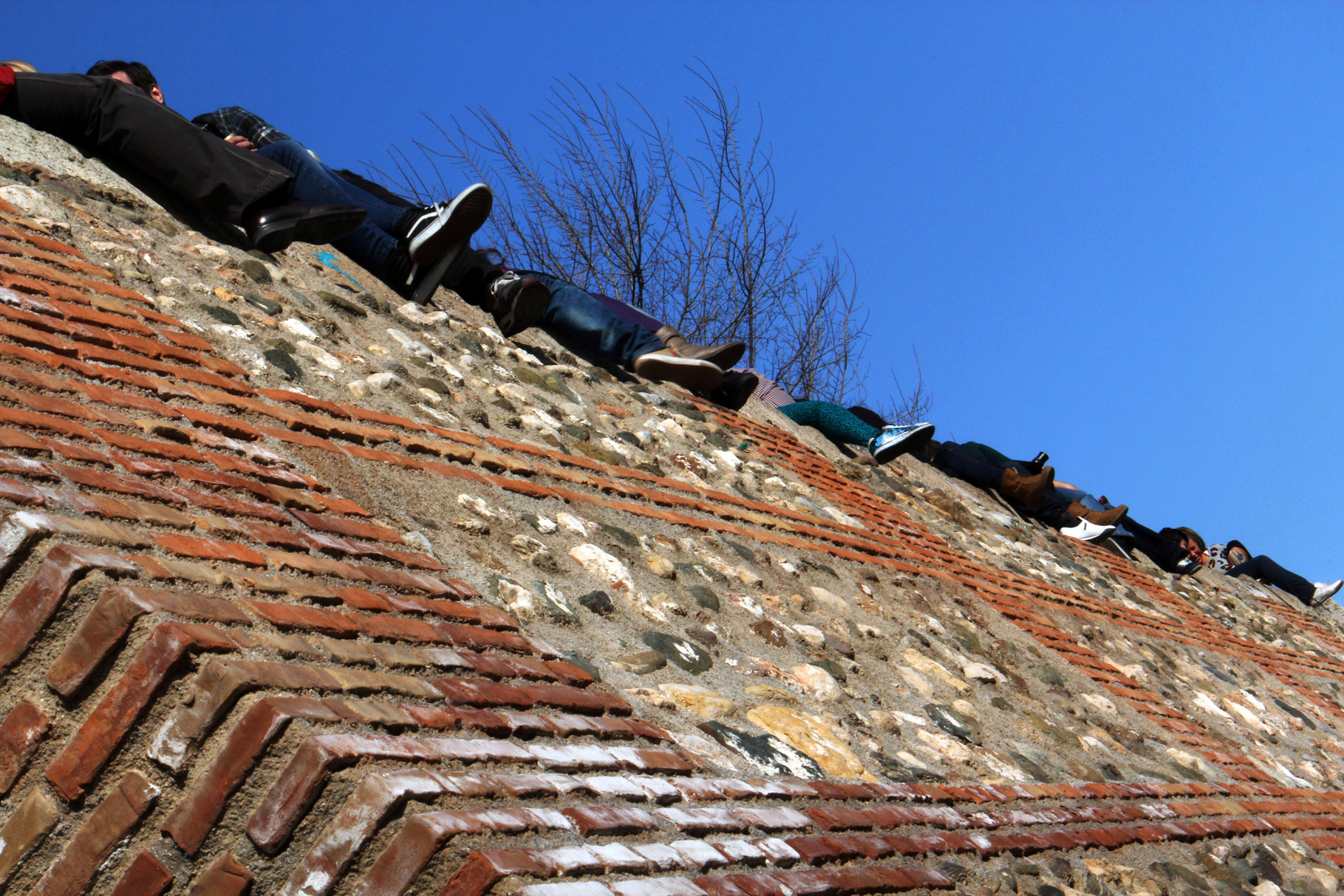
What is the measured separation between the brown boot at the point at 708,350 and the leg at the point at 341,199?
1401 millimetres

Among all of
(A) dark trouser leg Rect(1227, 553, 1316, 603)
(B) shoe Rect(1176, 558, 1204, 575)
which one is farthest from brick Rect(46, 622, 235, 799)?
(A) dark trouser leg Rect(1227, 553, 1316, 603)

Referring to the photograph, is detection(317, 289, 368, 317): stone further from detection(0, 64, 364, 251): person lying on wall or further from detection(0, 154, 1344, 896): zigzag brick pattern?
detection(0, 154, 1344, 896): zigzag brick pattern

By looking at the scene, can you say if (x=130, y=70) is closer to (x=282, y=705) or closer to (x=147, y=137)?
(x=147, y=137)

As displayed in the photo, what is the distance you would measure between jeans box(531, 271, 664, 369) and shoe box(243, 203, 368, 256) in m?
1.34

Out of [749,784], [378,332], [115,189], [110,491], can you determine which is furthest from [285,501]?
[115,189]

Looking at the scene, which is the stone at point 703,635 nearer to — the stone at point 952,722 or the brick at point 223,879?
the stone at point 952,722

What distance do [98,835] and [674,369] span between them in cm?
359

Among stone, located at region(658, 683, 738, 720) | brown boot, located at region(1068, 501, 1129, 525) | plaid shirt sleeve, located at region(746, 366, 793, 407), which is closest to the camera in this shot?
stone, located at region(658, 683, 738, 720)

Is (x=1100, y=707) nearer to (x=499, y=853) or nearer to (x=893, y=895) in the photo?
(x=893, y=895)

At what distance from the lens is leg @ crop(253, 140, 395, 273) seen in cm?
393

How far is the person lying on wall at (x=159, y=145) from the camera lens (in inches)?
125

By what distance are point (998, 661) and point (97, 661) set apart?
2.99m

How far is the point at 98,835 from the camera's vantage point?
1.29m

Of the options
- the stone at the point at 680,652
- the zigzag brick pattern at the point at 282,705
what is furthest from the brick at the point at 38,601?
the stone at the point at 680,652
